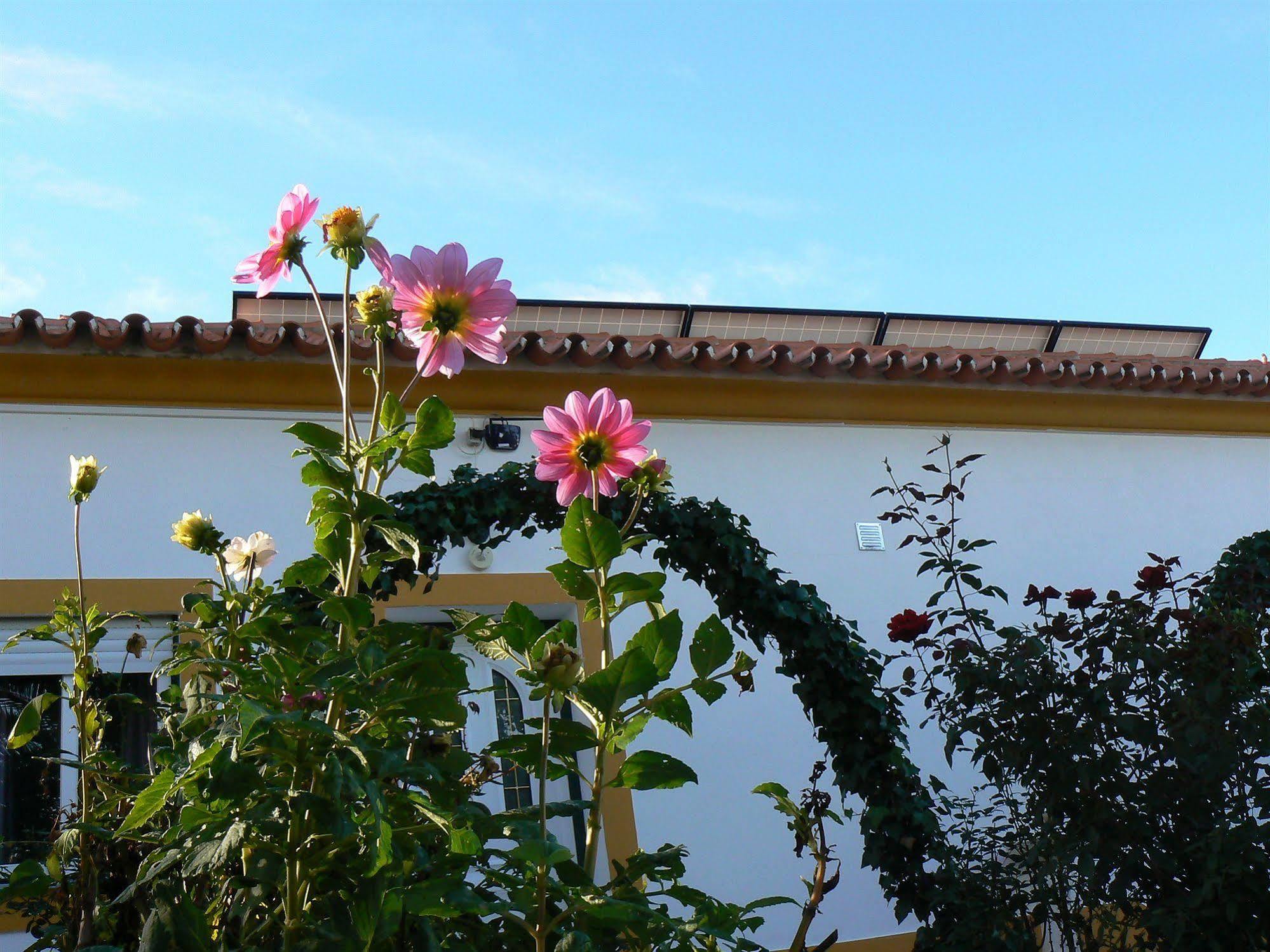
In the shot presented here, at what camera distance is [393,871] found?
4.16 ft

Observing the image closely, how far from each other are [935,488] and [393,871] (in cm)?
488

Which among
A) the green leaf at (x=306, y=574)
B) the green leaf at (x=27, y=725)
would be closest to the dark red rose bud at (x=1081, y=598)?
the green leaf at (x=306, y=574)

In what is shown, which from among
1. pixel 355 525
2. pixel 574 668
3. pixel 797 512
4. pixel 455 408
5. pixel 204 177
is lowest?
pixel 574 668

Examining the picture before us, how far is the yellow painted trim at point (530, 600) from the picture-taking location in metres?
4.79

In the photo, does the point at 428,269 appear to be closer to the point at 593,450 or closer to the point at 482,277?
the point at 482,277

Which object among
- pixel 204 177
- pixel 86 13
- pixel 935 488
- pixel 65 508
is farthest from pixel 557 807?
pixel 935 488

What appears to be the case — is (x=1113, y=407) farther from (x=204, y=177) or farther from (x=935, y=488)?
(x=204, y=177)

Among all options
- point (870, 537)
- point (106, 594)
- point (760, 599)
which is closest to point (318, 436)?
point (760, 599)

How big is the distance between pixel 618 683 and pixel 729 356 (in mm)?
4258

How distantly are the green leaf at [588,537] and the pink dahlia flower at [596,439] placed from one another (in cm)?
19

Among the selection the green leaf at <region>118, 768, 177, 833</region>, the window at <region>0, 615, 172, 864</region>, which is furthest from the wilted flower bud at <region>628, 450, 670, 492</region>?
the window at <region>0, 615, 172, 864</region>

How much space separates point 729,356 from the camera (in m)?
5.46

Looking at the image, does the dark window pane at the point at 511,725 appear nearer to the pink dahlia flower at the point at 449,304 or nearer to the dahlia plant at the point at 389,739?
the dahlia plant at the point at 389,739

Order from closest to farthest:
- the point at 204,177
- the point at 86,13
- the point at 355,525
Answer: the point at 355,525
the point at 204,177
the point at 86,13
